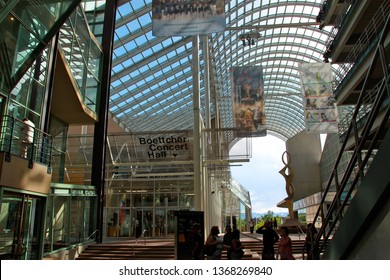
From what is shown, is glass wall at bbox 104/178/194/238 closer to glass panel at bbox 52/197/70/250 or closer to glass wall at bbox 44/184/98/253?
glass wall at bbox 44/184/98/253

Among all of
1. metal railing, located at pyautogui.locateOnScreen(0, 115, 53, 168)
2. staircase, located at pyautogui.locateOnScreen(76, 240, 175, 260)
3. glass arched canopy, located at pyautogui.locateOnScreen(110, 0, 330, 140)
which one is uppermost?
glass arched canopy, located at pyautogui.locateOnScreen(110, 0, 330, 140)

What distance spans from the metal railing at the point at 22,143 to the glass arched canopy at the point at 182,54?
40.7 ft

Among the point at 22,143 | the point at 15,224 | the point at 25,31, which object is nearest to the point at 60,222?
the point at 15,224

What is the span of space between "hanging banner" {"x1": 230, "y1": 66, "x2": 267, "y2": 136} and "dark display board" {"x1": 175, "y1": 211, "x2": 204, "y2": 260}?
9.73m

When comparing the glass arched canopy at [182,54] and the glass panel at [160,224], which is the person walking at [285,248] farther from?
the glass panel at [160,224]

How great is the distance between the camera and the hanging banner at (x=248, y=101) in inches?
793

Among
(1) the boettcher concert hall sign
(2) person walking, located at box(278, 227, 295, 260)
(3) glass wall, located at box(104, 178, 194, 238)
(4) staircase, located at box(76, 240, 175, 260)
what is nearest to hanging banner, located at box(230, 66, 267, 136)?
(1) the boettcher concert hall sign

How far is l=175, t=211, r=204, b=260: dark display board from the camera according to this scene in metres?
10.4

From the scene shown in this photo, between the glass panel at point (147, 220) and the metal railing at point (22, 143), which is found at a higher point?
the metal railing at point (22, 143)

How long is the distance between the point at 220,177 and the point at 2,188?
24926mm

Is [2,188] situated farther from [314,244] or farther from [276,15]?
[276,15]

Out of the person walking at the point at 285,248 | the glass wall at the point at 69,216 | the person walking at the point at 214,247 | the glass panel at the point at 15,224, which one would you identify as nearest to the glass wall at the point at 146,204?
the glass wall at the point at 69,216

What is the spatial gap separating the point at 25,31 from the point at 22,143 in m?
3.10

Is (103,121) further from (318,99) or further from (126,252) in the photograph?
(318,99)
